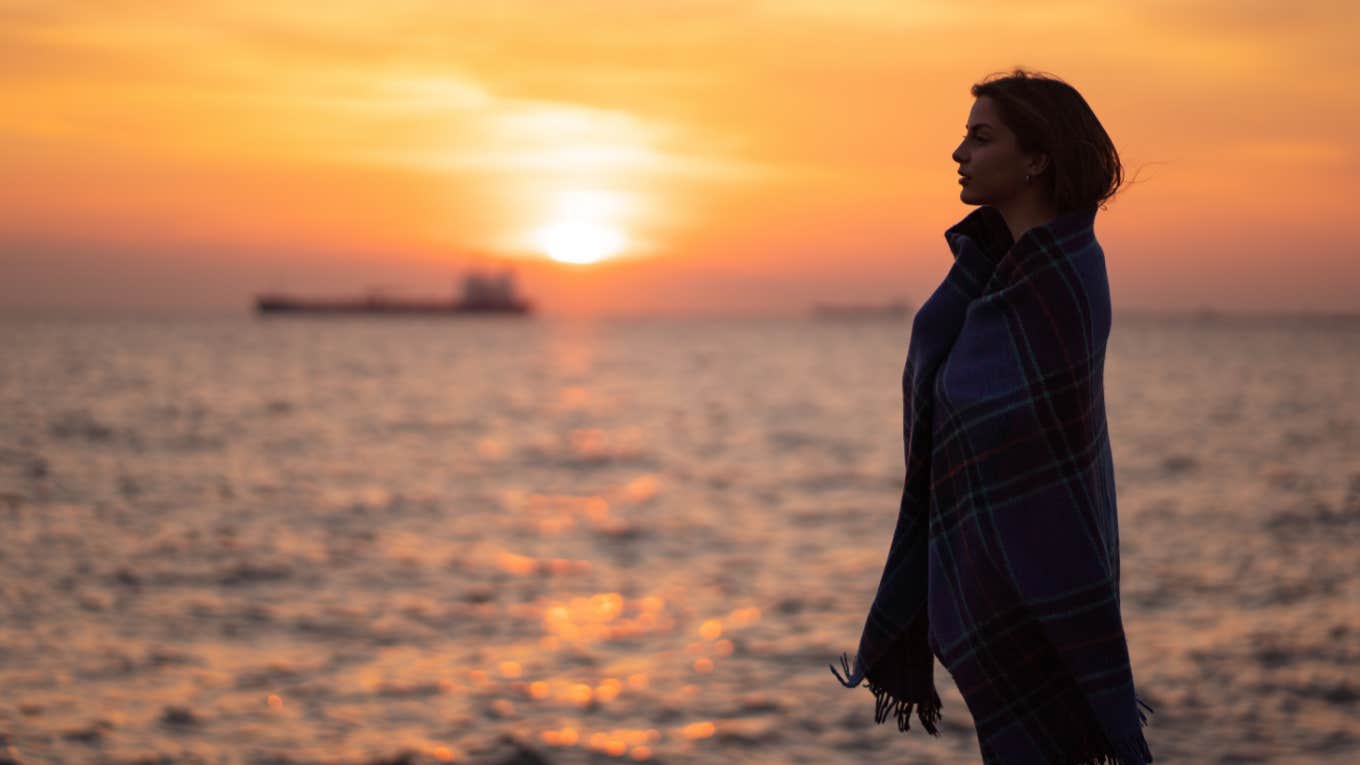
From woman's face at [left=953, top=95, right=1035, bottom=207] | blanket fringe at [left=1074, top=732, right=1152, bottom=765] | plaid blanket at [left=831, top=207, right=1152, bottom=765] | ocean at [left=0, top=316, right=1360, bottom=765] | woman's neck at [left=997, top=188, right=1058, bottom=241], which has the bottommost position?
ocean at [left=0, top=316, right=1360, bottom=765]

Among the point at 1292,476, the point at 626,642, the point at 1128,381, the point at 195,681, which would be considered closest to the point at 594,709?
the point at 626,642

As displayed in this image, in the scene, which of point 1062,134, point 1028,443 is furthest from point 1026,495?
point 1062,134

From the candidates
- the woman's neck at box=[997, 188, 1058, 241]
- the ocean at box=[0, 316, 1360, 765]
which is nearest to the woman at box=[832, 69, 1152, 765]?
the woman's neck at box=[997, 188, 1058, 241]

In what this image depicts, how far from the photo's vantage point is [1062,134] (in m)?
2.37

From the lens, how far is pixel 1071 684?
8.03 feet

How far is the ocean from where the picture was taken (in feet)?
28.0

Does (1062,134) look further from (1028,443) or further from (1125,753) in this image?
(1125,753)

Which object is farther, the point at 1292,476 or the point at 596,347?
the point at 596,347

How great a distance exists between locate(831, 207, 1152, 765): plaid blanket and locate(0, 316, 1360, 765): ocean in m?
5.84

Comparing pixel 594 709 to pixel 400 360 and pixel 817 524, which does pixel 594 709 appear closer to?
pixel 817 524

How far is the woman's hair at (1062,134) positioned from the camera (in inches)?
93.2

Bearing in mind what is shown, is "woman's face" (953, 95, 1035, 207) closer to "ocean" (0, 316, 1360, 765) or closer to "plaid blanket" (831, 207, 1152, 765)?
"plaid blanket" (831, 207, 1152, 765)

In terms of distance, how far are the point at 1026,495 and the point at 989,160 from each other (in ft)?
2.00

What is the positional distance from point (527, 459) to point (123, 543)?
511 inches
